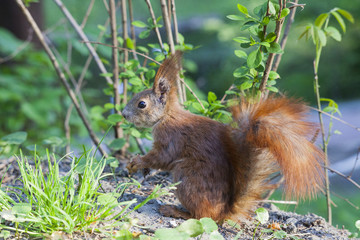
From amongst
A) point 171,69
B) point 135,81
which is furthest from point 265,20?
point 135,81

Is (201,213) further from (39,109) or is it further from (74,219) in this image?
(39,109)

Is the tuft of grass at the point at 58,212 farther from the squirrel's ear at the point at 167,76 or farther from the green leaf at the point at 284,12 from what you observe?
the green leaf at the point at 284,12

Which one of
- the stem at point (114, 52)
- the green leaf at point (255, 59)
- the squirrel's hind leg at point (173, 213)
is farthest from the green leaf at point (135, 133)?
the green leaf at point (255, 59)

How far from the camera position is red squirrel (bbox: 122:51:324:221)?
5.32 feet

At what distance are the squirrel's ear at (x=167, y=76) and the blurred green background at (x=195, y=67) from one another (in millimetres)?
371

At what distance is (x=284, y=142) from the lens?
1606 mm

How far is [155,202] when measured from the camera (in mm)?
2006

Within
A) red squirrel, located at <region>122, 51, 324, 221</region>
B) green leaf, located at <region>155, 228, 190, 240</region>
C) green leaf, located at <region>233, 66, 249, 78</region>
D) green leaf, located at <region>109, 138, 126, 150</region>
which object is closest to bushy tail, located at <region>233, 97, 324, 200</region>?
red squirrel, located at <region>122, 51, 324, 221</region>

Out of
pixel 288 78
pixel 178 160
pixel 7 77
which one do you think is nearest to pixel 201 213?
pixel 178 160

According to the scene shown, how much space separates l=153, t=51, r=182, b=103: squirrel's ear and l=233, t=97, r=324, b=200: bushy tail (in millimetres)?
336

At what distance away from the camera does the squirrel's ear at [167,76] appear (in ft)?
6.14

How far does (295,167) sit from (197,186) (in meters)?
0.41

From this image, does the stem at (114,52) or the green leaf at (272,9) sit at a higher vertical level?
the green leaf at (272,9)

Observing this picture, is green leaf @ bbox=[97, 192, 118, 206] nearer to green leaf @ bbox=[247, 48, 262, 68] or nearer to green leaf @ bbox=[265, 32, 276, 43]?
green leaf @ bbox=[247, 48, 262, 68]
